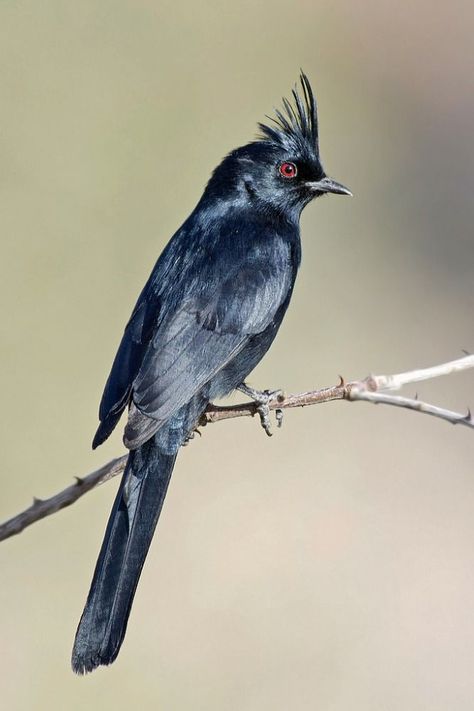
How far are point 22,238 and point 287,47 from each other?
3899 mm

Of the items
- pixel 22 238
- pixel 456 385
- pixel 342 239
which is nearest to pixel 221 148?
pixel 342 239

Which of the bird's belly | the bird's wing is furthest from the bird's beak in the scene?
the bird's belly

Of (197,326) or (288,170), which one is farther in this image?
(288,170)

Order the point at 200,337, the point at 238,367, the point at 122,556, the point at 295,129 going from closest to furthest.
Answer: the point at 122,556 → the point at 200,337 → the point at 238,367 → the point at 295,129

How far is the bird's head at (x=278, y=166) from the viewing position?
5578mm

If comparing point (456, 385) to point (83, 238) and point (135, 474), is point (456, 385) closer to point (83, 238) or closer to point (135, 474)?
point (83, 238)

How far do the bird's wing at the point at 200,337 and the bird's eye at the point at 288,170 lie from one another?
55 cm

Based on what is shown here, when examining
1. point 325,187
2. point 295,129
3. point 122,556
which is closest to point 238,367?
point 122,556

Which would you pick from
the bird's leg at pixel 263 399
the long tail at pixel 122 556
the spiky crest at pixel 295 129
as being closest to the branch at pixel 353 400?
the long tail at pixel 122 556

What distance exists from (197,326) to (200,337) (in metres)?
0.06

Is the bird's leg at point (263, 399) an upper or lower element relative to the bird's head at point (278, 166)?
lower

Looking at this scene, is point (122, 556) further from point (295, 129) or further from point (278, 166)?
point (295, 129)

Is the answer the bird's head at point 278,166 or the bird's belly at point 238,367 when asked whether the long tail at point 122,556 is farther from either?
the bird's head at point 278,166

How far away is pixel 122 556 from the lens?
4324 mm
